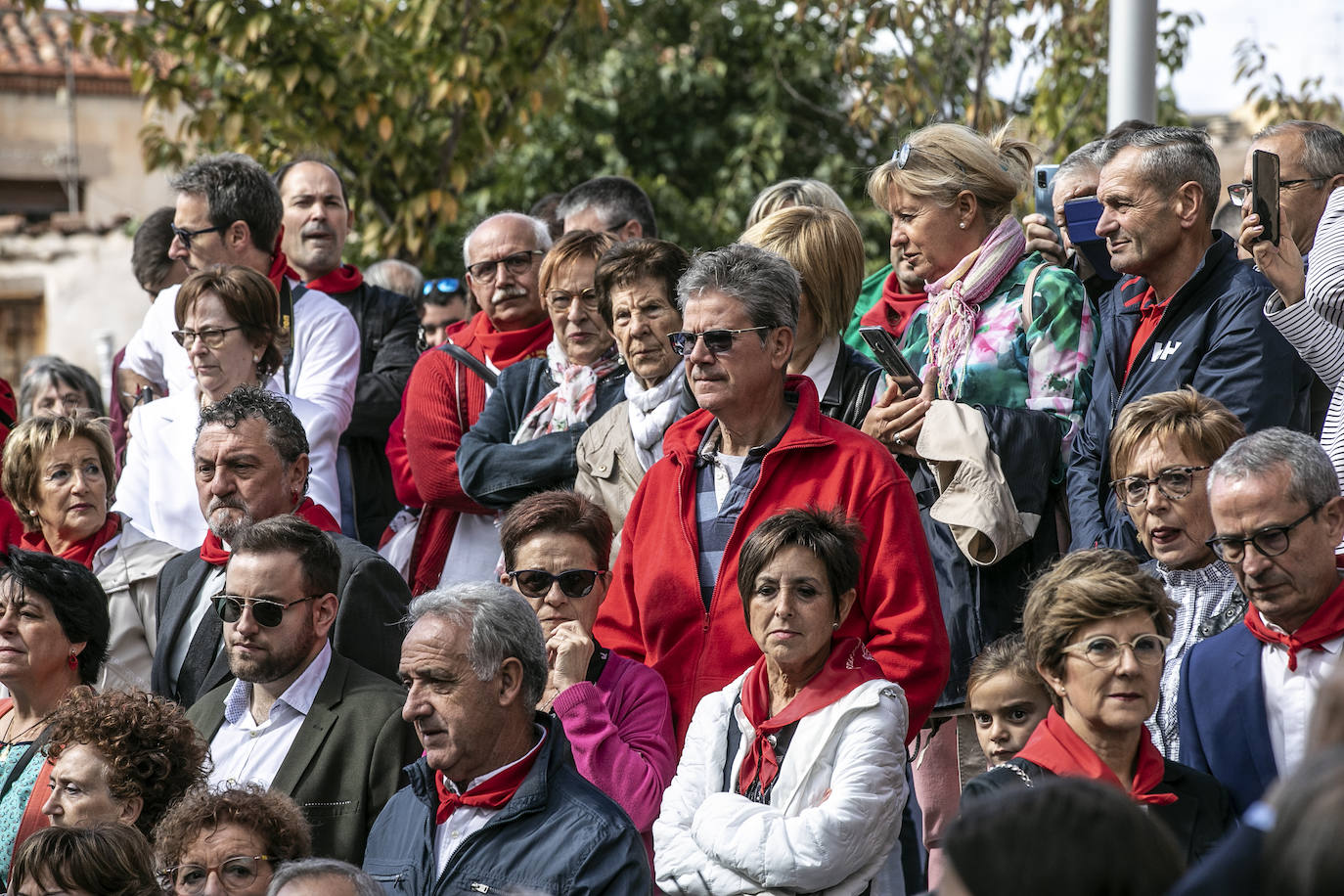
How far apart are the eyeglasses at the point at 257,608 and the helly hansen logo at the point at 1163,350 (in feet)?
8.82

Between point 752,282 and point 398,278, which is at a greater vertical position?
point 752,282

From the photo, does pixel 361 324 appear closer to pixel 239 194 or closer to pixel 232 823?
pixel 239 194

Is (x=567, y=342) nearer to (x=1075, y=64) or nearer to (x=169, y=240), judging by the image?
(x=169, y=240)

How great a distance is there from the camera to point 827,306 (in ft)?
18.1

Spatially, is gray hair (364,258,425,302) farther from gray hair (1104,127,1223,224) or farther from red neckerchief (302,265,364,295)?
gray hair (1104,127,1223,224)

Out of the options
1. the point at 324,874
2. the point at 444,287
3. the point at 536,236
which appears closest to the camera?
the point at 324,874

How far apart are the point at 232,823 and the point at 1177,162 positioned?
3368 millimetres

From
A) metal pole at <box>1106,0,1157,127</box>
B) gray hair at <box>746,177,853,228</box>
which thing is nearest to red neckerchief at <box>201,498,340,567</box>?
gray hair at <box>746,177,853,228</box>

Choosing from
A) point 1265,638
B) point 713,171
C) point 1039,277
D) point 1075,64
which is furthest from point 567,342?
point 713,171

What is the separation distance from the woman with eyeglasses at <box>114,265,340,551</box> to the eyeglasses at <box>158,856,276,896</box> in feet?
6.70

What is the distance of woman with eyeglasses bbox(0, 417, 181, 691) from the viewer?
19.9 ft

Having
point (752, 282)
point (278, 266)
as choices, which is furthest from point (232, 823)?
point (278, 266)

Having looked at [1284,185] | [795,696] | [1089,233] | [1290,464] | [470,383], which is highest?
[1284,185]

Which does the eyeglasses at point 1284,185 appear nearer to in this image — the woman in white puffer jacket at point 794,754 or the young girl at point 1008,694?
the young girl at point 1008,694
